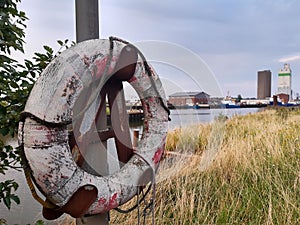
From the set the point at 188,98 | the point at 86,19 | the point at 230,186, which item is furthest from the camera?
the point at 230,186

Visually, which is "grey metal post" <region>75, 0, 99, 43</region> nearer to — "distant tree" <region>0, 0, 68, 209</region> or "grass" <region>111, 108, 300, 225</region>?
"distant tree" <region>0, 0, 68, 209</region>

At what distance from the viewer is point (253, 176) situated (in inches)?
103

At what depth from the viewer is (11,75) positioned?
1.27 m

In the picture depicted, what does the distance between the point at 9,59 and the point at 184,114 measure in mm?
1071

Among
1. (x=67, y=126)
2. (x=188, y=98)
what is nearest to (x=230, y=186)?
(x=188, y=98)

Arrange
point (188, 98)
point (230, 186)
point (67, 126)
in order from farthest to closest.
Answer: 1. point (230, 186)
2. point (188, 98)
3. point (67, 126)

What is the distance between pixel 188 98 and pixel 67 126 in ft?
2.62

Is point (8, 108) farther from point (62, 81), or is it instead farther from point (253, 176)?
point (253, 176)

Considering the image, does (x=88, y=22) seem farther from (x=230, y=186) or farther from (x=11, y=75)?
(x=230, y=186)

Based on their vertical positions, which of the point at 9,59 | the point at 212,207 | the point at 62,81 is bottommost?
the point at 212,207

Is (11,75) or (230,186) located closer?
(11,75)

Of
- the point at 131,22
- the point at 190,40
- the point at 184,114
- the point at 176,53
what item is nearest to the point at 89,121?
the point at 176,53

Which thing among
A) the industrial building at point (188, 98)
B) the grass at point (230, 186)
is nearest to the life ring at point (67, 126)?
the industrial building at point (188, 98)

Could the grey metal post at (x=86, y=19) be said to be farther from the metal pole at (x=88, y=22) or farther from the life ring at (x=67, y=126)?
the life ring at (x=67, y=126)
